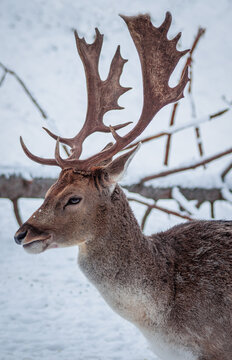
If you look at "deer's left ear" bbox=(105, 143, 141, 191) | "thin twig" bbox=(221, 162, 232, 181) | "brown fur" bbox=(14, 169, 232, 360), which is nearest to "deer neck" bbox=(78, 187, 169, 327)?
"brown fur" bbox=(14, 169, 232, 360)

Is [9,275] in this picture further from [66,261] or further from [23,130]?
[23,130]

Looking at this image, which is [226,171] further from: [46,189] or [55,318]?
[55,318]

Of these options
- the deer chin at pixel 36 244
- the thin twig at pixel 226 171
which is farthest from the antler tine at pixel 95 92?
the thin twig at pixel 226 171

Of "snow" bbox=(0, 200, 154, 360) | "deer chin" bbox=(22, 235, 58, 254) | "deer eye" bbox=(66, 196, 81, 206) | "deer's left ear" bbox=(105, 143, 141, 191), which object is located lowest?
"snow" bbox=(0, 200, 154, 360)

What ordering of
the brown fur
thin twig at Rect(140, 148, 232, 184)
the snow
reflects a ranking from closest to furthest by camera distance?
the brown fur
the snow
thin twig at Rect(140, 148, 232, 184)

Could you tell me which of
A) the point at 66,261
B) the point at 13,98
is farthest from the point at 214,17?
the point at 66,261

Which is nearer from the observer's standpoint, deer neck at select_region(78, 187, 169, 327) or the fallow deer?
the fallow deer

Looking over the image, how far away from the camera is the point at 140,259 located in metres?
2.52

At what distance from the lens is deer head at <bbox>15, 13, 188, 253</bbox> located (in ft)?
7.94

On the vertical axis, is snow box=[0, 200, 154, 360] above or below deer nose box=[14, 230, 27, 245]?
below

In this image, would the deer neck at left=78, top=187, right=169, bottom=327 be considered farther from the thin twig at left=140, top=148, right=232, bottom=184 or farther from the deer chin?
the thin twig at left=140, top=148, right=232, bottom=184

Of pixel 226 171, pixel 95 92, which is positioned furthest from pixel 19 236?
pixel 226 171

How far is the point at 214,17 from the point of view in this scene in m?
18.1

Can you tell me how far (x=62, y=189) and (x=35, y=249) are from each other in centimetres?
39
